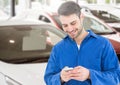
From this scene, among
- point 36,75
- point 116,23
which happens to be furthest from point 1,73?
point 116,23

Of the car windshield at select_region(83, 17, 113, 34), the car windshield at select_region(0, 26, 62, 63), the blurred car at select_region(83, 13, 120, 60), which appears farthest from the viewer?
the car windshield at select_region(83, 17, 113, 34)

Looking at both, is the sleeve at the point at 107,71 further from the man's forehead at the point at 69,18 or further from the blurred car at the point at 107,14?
the blurred car at the point at 107,14

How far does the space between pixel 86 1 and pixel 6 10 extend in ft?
13.4

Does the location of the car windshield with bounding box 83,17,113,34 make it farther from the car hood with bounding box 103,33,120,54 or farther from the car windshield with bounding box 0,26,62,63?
the car windshield with bounding box 0,26,62,63

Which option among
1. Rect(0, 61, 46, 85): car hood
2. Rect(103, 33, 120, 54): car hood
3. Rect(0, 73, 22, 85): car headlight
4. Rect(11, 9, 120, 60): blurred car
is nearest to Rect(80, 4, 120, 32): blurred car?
Rect(11, 9, 120, 60): blurred car

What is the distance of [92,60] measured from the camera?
1.82m

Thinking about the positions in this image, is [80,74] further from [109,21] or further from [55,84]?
[109,21]

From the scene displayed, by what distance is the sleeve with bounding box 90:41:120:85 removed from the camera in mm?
1753

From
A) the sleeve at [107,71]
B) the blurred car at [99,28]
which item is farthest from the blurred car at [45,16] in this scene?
the sleeve at [107,71]

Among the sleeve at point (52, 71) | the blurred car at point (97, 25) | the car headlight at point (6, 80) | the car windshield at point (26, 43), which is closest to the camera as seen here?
the sleeve at point (52, 71)

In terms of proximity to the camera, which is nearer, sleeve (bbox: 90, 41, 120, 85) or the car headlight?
sleeve (bbox: 90, 41, 120, 85)

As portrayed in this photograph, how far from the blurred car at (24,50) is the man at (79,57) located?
102cm

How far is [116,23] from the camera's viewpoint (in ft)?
27.5

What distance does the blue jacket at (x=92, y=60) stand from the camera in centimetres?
177
